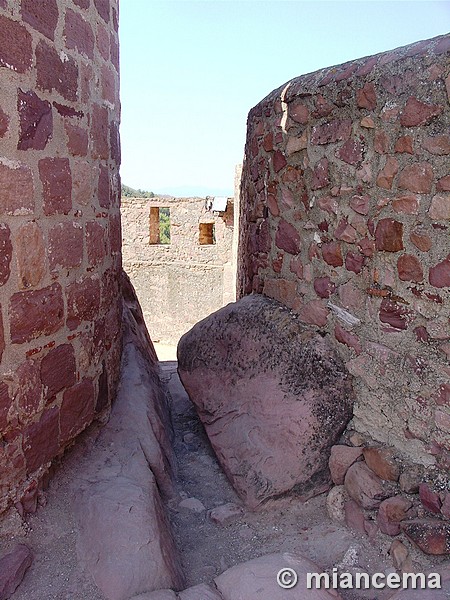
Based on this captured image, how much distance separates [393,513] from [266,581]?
0.56 m

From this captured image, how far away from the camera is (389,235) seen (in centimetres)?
204

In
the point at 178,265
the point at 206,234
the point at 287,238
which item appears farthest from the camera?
the point at 178,265

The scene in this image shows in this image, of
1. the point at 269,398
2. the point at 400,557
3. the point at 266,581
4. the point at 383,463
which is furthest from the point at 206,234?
the point at 266,581

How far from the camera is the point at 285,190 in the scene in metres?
A: 2.64

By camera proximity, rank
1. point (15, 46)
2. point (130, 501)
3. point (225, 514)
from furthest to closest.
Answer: point (225, 514) → point (130, 501) → point (15, 46)

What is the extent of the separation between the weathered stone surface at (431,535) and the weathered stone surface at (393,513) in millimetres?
58

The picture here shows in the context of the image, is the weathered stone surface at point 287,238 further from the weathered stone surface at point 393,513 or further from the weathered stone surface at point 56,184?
the weathered stone surface at point 393,513

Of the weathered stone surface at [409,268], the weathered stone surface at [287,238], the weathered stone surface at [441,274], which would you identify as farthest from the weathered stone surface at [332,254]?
the weathered stone surface at [441,274]

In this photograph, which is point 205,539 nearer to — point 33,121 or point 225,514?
point 225,514

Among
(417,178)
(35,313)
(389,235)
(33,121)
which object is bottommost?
(35,313)

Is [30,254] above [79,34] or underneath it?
underneath

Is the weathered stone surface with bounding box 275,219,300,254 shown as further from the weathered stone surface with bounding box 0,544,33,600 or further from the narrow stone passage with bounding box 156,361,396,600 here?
the weathered stone surface with bounding box 0,544,33,600

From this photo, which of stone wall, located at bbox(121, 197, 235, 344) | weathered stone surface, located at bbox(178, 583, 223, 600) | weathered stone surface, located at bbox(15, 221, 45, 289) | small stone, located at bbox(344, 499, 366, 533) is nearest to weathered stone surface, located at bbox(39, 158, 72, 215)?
weathered stone surface, located at bbox(15, 221, 45, 289)

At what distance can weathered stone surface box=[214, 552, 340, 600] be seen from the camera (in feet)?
5.41
